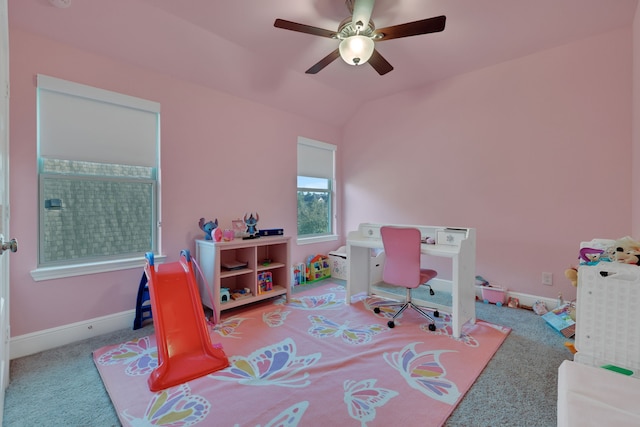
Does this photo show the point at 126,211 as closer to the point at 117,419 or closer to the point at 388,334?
the point at 117,419

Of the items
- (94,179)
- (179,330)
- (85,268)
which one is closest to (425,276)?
(179,330)

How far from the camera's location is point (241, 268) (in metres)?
3.01

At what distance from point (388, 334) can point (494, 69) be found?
3.14m

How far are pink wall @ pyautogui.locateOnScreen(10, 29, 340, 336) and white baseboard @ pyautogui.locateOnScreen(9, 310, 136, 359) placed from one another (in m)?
0.05

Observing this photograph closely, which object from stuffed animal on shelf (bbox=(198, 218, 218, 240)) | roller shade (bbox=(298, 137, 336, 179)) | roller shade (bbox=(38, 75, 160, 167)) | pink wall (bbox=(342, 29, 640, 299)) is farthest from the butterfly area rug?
roller shade (bbox=(298, 137, 336, 179))

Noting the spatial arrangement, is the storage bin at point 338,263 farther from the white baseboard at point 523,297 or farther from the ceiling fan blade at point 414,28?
the ceiling fan blade at point 414,28

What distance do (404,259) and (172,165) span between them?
8.03 feet

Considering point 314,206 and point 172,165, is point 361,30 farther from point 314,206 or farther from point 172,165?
point 314,206

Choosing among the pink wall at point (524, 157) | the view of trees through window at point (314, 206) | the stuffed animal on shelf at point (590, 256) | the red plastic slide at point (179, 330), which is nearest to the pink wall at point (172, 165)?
the view of trees through window at point (314, 206)

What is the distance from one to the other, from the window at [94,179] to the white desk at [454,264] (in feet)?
6.85

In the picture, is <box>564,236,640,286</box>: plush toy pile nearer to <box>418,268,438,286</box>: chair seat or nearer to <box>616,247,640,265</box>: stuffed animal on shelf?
<box>616,247,640,265</box>: stuffed animal on shelf

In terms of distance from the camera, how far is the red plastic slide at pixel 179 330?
1802 mm

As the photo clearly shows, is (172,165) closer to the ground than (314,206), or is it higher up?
higher up

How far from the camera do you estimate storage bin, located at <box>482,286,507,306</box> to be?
10.3 feet
